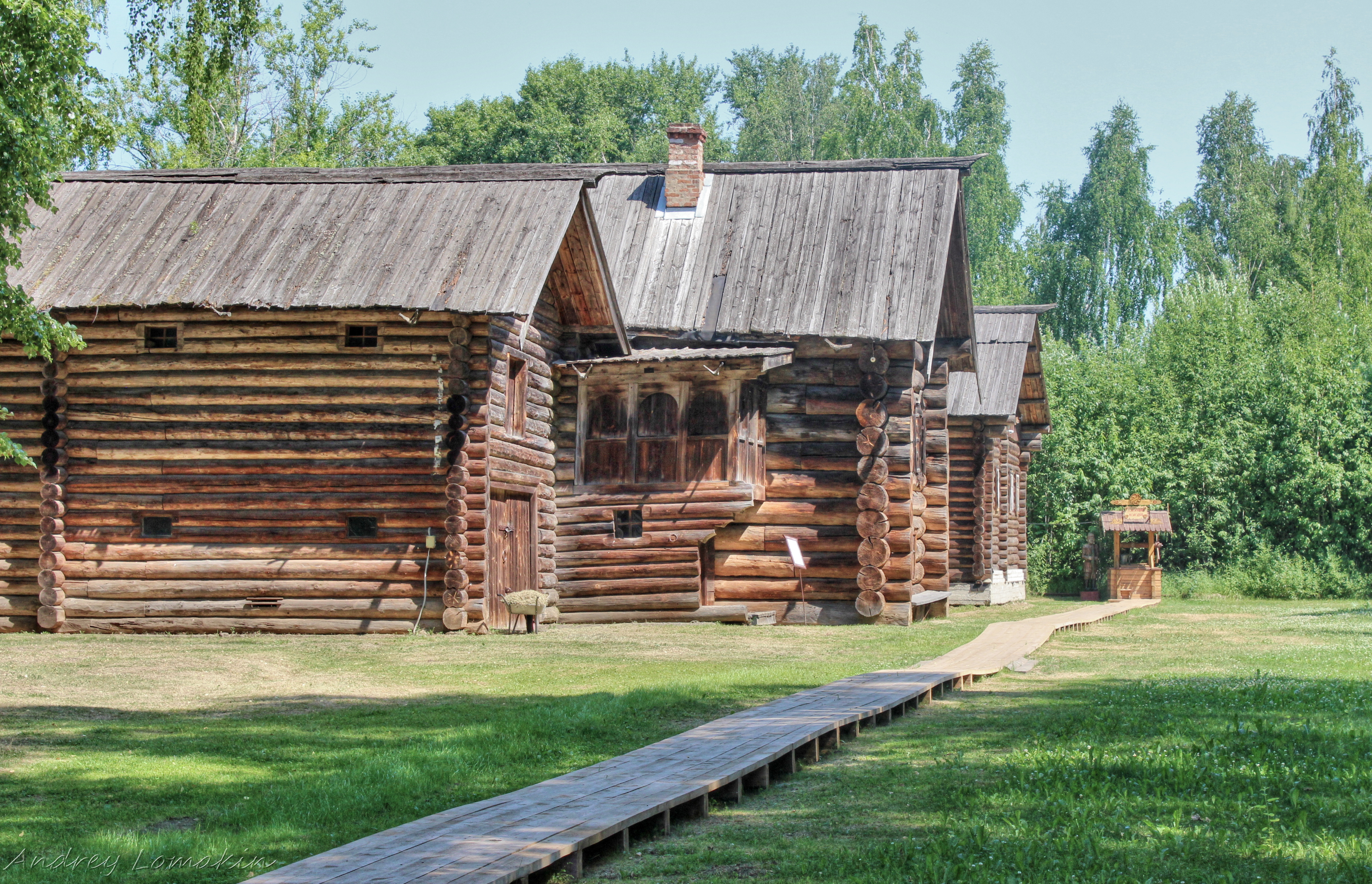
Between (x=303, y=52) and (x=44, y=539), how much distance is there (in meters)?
32.6

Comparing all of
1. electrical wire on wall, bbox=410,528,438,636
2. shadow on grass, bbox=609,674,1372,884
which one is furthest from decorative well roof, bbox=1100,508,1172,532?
shadow on grass, bbox=609,674,1372,884

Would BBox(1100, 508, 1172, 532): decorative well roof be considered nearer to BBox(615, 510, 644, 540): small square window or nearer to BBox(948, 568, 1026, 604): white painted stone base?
BBox(948, 568, 1026, 604): white painted stone base

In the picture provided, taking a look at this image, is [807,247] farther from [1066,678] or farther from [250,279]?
Result: [1066,678]

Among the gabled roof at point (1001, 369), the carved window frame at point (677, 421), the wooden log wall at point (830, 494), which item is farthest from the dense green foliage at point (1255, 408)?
the carved window frame at point (677, 421)

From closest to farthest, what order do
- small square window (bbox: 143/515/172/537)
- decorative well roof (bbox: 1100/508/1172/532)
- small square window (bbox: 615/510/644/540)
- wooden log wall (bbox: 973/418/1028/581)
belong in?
1. small square window (bbox: 143/515/172/537)
2. small square window (bbox: 615/510/644/540)
3. wooden log wall (bbox: 973/418/1028/581)
4. decorative well roof (bbox: 1100/508/1172/532)

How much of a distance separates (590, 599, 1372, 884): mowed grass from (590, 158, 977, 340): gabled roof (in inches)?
457

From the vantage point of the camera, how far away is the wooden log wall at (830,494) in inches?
925

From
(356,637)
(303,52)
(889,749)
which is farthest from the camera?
(303,52)

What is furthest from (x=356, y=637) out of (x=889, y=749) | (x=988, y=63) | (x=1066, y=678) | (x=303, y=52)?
(x=988, y=63)

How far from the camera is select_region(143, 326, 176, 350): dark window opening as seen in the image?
21.4 meters

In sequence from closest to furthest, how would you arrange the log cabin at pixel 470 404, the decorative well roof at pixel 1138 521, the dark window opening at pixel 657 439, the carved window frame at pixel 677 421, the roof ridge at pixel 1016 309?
the log cabin at pixel 470 404
the carved window frame at pixel 677 421
the dark window opening at pixel 657 439
the decorative well roof at pixel 1138 521
the roof ridge at pixel 1016 309

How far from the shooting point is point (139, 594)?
20969mm

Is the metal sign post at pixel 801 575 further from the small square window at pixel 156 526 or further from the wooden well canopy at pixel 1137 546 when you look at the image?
the wooden well canopy at pixel 1137 546

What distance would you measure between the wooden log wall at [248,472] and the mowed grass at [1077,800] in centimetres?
1035
